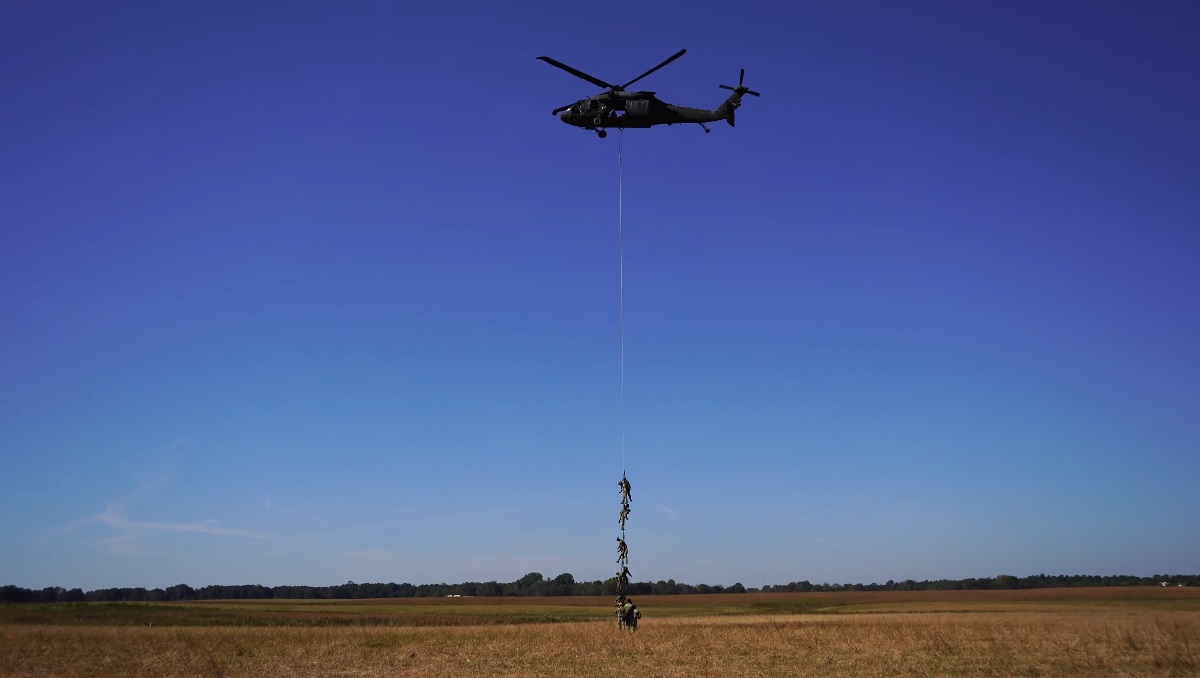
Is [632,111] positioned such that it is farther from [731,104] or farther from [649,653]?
[649,653]

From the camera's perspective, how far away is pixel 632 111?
89.0 ft

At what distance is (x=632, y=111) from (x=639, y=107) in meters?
0.26

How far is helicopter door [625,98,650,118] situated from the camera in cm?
2706

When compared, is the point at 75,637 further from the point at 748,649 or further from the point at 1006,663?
the point at 1006,663

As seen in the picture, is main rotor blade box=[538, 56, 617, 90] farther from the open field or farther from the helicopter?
the open field

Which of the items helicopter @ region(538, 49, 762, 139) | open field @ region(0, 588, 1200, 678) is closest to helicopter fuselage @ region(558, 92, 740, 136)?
→ helicopter @ region(538, 49, 762, 139)

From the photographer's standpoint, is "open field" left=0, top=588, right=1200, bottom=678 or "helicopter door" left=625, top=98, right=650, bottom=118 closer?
"open field" left=0, top=588, right=1200, bottom=678

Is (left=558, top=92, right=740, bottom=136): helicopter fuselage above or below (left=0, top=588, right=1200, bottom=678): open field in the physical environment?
above

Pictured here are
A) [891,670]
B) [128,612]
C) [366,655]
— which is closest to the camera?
[891,670]

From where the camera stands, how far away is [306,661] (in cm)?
2398

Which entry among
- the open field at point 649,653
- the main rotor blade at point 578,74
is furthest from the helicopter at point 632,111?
the open field at point 649,653

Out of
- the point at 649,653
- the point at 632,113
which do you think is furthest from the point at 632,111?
the point at 649,653

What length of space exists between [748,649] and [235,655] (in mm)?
15932

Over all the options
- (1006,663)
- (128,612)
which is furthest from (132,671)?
(128,612)
